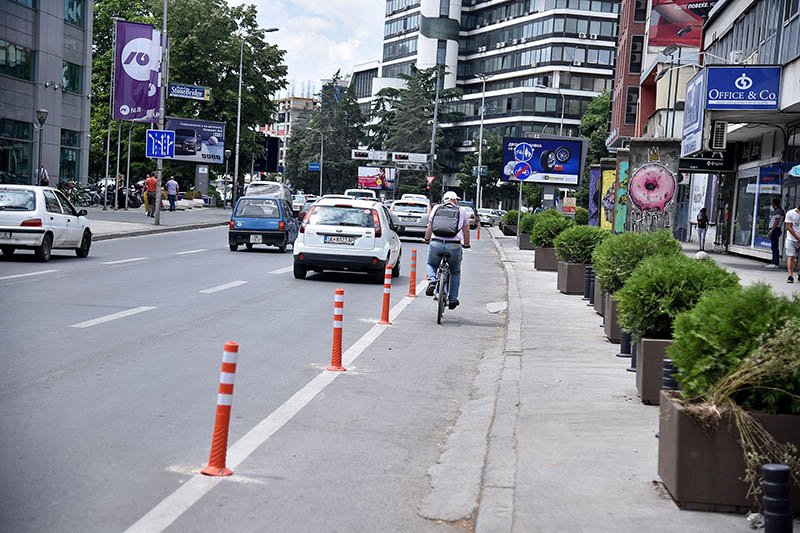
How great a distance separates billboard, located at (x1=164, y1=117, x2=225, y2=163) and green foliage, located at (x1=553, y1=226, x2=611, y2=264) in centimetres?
4714

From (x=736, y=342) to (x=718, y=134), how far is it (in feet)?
85.0

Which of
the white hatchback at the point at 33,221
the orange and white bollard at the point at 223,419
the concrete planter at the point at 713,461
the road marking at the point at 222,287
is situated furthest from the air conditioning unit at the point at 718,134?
the orange and white bollard at the point at 223,419

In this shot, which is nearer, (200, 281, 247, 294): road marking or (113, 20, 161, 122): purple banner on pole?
(200, 281, 247, 294): road marking

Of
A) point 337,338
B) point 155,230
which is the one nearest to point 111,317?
point 337,338

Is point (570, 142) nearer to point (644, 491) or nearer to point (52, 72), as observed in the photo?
point (52, 72)

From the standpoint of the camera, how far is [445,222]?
14.4 metres

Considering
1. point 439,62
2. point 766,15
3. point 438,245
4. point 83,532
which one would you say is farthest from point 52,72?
point 439,62

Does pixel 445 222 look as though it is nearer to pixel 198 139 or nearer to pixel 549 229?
pixel 549 229

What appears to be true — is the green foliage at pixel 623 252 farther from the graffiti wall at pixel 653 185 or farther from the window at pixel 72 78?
the window at pixel 72 78

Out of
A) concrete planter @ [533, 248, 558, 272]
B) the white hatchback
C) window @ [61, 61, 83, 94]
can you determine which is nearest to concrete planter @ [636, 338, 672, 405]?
the white hatchback

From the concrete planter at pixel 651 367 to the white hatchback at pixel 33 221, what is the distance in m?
15.4

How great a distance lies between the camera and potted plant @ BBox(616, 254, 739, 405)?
8195 mm

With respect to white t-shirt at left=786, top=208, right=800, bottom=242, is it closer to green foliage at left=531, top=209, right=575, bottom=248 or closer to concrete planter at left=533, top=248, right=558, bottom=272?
green foliage at left=531, top=209, right=575, bottom=248

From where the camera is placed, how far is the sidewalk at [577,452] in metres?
5.07
